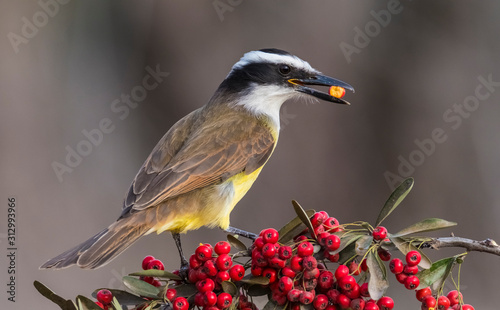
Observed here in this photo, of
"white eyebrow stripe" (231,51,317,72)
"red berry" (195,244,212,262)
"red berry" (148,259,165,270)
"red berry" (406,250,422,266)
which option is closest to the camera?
"red berry" (406,250,422,266)

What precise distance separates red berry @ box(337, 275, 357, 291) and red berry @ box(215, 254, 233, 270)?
1.28 feet

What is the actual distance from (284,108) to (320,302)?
4.05 metres

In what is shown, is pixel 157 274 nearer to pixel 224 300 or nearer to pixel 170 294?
pixel 170 294

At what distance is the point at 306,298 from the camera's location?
209 centimetres

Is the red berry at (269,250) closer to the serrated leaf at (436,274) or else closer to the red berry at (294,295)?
the red berry at (294,295)

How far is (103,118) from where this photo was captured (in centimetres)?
605

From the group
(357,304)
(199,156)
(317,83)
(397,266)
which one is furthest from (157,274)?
(317,83)

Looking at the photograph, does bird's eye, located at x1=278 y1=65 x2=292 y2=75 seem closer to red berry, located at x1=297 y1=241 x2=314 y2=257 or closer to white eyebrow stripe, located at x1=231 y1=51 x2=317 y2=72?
white eyebrow stripe, located at x1=231 y1=51 x2=317 y2=72

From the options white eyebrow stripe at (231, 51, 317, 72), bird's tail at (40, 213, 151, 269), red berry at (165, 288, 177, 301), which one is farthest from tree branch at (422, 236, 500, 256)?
white eyebrow stripe at (231, 51, 317, 72)

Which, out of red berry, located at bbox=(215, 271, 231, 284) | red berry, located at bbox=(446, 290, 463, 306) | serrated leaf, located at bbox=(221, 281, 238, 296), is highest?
red berry, located at bbox=(215, 271, 231, 284)

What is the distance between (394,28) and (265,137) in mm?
2687

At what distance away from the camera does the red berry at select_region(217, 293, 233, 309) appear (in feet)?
6.98

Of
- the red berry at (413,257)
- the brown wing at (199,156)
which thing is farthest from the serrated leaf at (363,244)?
the brown wing at (199,156)

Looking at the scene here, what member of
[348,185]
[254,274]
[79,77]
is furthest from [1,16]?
[254,274]
